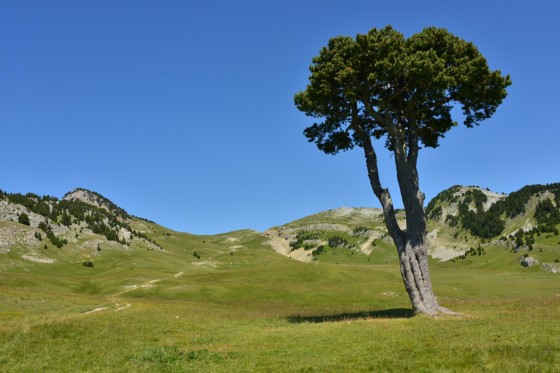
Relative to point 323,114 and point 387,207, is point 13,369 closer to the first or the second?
point 387,207

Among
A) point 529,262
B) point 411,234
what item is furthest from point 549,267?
point 411,234

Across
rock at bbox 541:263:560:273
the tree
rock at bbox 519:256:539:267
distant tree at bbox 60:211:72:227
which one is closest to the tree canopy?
the tree

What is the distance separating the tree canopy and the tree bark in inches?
107

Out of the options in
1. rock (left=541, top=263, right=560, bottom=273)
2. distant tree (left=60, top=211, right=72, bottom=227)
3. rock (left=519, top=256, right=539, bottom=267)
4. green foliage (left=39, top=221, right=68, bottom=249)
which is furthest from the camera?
distant tree (left=60, top=211, right=72, bottom=227)

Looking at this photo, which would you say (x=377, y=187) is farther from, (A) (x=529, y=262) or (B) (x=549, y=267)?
(A) (x=529, y=262)

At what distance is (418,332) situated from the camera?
70.3 feet

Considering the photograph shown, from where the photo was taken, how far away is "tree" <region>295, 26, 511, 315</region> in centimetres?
3103

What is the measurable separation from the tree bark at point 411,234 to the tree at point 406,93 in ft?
0.24

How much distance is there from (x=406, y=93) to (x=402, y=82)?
154 centimetres

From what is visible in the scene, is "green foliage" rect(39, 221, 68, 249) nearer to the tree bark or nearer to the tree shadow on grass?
the tree shadow on grass

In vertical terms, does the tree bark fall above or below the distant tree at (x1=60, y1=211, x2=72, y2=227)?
below

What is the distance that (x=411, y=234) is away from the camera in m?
32.6

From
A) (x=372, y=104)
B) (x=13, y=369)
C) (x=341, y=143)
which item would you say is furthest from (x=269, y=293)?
(x=13, y=369)

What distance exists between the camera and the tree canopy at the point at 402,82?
102ft
